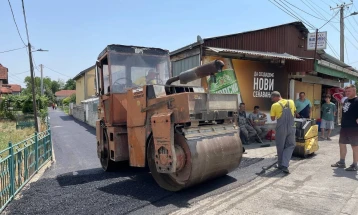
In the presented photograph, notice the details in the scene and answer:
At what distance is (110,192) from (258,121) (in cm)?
637

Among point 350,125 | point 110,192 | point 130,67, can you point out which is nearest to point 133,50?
point 130,67

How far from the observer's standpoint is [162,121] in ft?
14.9

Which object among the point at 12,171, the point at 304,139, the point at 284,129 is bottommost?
the point at 12,171

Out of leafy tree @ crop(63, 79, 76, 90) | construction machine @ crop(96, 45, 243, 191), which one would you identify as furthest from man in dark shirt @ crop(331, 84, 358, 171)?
leafy tree @ crop(63, 79, 76, 90)

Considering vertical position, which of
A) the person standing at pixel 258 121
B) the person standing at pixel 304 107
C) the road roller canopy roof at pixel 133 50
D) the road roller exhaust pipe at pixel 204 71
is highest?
the road roller canopy roof at pixel 133 50

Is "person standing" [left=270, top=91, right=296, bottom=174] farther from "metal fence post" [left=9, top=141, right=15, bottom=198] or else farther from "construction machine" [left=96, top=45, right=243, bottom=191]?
"metal fence post" [left=9, top=141, right=15, bottom=198]

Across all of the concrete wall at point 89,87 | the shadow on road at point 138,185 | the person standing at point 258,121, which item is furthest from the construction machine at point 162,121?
the concrete wall at point 89,87

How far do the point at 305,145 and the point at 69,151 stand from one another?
7.80 meters

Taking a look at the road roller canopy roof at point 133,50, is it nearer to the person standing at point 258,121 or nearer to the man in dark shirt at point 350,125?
the man in dark shirt at point 350,125

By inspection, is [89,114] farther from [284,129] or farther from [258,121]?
[284,129]

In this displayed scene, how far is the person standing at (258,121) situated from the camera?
9.85 metres

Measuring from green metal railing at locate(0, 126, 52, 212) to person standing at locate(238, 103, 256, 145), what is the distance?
593 centimetres

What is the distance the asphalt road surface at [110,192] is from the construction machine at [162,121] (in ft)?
0.82

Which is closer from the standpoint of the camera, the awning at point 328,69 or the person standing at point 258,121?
the person standing at point 258,121
